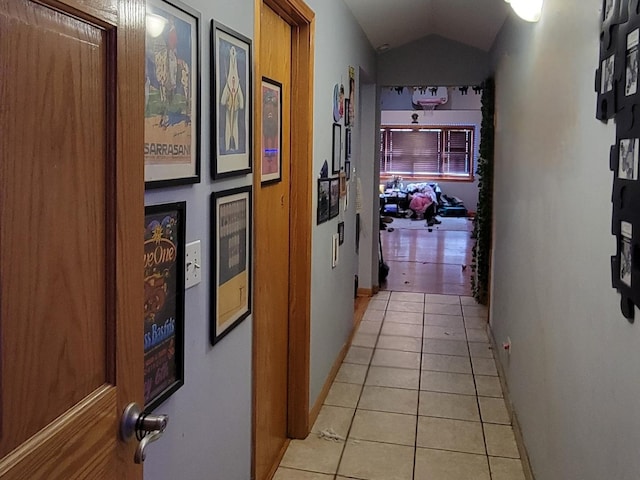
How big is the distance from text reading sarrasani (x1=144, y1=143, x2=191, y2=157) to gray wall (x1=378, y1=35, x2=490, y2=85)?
4.51m

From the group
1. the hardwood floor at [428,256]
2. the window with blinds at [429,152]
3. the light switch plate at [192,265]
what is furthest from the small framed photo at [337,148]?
the window with blinds at [429,152]

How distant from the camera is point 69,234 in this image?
92 cm

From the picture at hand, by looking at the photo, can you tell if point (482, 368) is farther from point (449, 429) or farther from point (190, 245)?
point (190, 245)

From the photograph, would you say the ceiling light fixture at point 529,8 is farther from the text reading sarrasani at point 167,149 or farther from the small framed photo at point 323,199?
the text reading sarrasani at point 167,149

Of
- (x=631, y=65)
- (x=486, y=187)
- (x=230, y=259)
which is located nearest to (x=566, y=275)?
(x=631, y=65)

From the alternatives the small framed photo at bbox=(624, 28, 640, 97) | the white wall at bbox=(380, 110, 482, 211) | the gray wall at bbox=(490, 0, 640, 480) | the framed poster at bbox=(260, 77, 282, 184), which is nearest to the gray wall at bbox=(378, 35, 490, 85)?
the gray wall at bbox=(490, 0, 640, 480)

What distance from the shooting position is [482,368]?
416 cm

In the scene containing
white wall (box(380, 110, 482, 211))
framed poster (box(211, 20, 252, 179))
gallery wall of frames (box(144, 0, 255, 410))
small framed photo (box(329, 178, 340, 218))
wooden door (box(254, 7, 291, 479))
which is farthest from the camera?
white wall (box(380, 110, 482, 211))

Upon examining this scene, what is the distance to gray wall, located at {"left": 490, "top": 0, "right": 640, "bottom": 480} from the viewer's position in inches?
60.3

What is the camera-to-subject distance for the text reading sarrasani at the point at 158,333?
1.45m

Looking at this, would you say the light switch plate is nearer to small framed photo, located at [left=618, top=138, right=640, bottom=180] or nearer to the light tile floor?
small framed photo, located at [left=618, top=138, right=640, bottom=180]

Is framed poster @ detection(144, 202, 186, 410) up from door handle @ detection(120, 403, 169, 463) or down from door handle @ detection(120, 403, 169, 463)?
up

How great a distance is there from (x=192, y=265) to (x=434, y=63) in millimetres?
4577

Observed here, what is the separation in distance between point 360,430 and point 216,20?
217 centimetres
